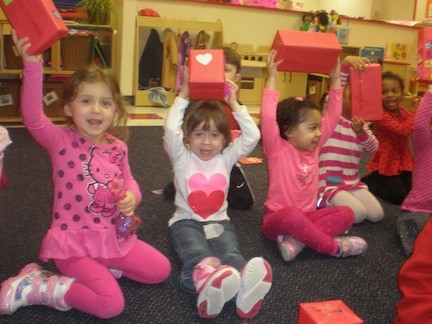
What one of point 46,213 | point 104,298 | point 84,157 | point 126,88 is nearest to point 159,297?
point 104,298

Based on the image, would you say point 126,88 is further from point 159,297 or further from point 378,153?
point 159,297

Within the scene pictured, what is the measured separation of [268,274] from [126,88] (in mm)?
3830

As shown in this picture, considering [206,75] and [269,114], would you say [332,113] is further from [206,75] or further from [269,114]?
[206,75]

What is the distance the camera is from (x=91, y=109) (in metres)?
1.44

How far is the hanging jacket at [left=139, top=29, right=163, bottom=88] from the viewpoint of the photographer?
486 cm

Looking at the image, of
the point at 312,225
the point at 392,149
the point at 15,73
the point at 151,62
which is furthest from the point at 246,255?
the point at 151,62

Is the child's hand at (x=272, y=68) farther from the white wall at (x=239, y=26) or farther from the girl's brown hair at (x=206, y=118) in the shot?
the white wall at (x=239, y=26)

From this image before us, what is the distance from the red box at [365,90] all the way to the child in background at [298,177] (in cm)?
12

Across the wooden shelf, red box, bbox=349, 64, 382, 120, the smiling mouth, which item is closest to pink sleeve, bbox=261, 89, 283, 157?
red box, bbox=349, 64, 382, 120

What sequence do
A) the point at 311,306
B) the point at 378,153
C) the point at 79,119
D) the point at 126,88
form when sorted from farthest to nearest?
the point at 126,88 < the point at 378,153 < the point at 79,119 < the point at 311,306

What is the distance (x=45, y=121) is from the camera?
1.38m

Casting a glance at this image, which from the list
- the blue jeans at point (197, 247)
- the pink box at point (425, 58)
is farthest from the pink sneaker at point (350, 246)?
the pink box at point (425, 58)

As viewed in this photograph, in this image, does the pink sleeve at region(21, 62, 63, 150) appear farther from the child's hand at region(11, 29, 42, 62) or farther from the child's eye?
the child's eye

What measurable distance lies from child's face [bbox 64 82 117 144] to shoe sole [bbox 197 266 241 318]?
1.81ft
